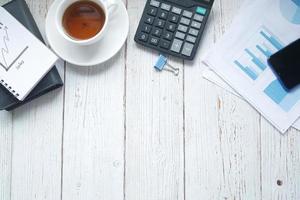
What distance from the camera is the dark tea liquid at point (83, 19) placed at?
729 millimetres

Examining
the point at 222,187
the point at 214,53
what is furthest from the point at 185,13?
the point at 222,187

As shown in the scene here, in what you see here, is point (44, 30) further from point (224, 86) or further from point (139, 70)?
point (224, 86)

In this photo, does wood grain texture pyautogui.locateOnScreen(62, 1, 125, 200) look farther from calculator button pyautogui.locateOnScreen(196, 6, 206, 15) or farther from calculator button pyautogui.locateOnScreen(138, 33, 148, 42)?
calculator button pyautogui.locateOnScreen(196, 6, 206, 15)

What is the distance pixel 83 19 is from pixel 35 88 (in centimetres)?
13

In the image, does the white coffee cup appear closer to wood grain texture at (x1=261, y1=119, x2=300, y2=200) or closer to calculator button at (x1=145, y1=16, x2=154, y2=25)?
calculator button at (x1=145, y1=16, x2=154, y2=25)

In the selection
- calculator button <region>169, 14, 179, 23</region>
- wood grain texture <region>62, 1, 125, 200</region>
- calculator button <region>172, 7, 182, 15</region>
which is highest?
calculator button <region>172, 7, 182, 15</region>

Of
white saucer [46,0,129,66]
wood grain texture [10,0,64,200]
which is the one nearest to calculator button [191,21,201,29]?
white saucer [46,0,129,66]

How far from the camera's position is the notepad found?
71cm

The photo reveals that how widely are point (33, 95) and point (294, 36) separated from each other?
0.44m

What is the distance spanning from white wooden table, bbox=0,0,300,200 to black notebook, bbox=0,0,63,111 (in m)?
0.02

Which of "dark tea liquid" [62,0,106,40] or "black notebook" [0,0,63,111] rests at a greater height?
"dark tea liquid" [62,0,106,40]

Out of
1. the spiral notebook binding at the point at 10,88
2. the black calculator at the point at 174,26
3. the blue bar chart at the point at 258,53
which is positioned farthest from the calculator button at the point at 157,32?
the spiral notebook binding at the point at 10,88

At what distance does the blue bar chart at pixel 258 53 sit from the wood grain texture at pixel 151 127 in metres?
0.11

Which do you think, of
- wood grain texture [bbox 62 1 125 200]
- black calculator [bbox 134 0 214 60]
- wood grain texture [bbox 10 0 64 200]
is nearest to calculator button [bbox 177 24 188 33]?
black calculator [bbox 134 0 214 60]
